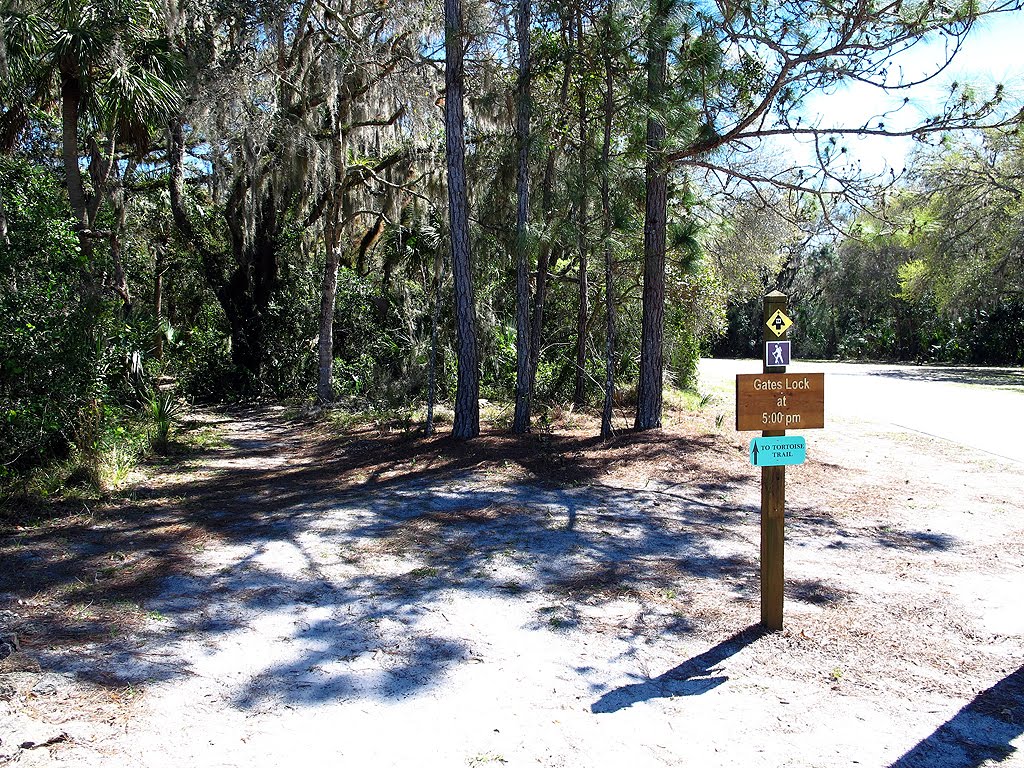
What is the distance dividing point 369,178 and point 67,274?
27.8 feet

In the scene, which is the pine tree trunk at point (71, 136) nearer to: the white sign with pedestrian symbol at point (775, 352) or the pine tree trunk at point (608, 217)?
the pine tree trunk at point (608, 217)

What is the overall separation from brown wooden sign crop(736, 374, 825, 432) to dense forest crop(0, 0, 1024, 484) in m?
5.43

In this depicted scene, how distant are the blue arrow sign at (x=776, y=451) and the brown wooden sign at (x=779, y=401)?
7 centimetres

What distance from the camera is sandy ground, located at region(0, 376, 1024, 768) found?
3.36m

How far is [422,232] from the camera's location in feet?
42.7

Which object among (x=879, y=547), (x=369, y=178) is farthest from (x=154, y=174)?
(x=879, y=547)

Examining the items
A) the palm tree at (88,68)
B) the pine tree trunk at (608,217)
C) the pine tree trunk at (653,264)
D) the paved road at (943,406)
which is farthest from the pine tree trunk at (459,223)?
the paved road at (943,406)

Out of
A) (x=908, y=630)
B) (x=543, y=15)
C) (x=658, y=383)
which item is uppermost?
(x=543, y=15)

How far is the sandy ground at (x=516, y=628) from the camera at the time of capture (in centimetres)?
336

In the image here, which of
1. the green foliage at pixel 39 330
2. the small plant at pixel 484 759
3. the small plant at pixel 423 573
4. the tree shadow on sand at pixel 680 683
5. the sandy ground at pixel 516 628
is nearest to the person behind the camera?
the small plant at pixel 484 759

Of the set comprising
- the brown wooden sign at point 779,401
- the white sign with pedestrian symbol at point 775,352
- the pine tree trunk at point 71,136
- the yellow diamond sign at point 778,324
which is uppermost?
the pine tree trunk at point 71,136

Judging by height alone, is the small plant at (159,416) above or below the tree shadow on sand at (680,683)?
above

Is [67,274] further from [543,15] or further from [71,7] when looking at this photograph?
[543,15]

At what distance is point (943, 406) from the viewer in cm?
1590
